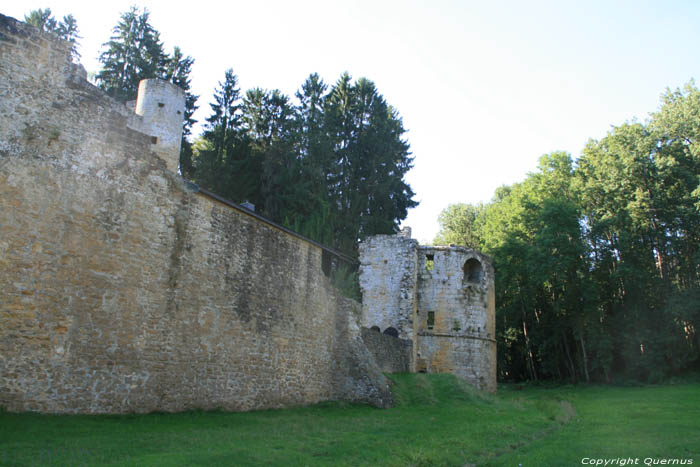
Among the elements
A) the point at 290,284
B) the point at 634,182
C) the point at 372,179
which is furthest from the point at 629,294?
the point at 290,284

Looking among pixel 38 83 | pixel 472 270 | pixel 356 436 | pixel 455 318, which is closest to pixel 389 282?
pixel 455 318

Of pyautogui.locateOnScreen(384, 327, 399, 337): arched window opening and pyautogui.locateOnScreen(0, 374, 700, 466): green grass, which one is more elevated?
pyautogui.locateOnScreen(384, 327, 399, 337): arched window opening

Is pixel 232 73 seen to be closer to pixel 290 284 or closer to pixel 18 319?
pixel 290 284

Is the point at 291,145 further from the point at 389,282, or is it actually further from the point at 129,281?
the point at 129,281

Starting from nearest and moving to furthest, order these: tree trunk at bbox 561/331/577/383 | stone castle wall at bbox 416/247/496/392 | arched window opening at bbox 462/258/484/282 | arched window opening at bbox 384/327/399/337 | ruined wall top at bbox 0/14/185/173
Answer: ruined wall top at bbox 0/14/185/173 → arched window opening at bbox 384/327/399/337 → stone castle wall at bbox 416/247/496/392 → arched window opening at bbox 462/258/484/282 → tree trunk at bbox 561/331/577/383

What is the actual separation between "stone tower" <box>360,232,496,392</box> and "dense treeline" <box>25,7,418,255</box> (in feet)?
14.0

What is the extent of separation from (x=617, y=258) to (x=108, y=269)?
96.3 feet

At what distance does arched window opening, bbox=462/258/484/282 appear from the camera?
89.5 feet

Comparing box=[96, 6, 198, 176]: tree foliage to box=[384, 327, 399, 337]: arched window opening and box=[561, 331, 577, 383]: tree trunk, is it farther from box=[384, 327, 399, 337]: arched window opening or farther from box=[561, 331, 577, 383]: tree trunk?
box=[561, 331, 577, 383]: tree trunk

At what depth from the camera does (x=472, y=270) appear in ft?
91.4

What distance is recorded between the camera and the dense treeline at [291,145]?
31.8 metres

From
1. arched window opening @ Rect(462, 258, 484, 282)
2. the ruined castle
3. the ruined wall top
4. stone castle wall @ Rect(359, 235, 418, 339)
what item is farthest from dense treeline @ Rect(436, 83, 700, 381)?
the ruined wall top

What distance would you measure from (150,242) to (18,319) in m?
3.01

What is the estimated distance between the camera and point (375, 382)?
55.9 ft
